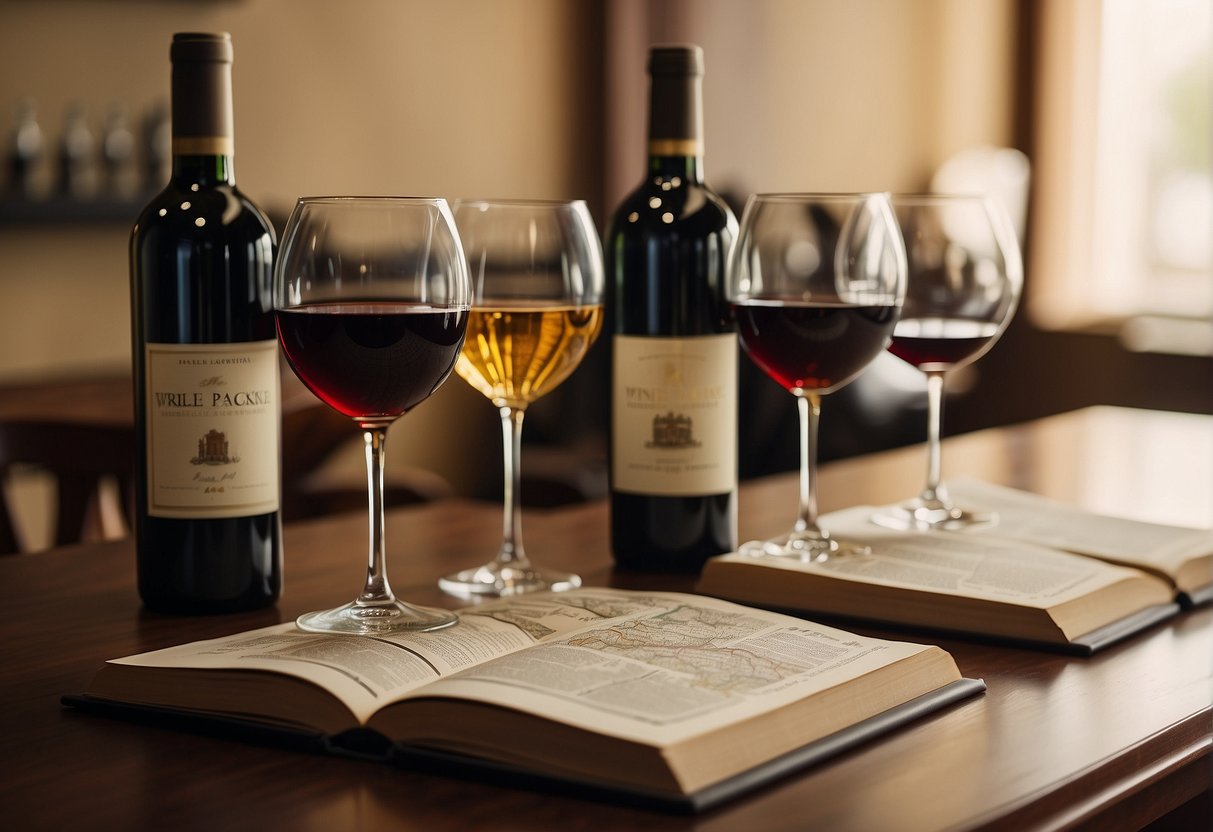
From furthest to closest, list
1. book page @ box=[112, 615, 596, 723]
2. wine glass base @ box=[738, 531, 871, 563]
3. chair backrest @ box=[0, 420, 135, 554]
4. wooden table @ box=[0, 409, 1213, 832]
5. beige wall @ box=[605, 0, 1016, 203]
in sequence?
beige wall @ box=[605, 0, 1016, 203] < chair backrest @ box=[0, 420, 135, 554] < wine glass base @ box=[738, 531, 871, 563] < book page @ box=[112, 615, 596, 723] < wooden table @ box=[0, 409, 1213, 832]

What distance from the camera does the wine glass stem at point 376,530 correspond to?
926 millimetres

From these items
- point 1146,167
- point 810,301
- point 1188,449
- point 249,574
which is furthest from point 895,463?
point 1146,167

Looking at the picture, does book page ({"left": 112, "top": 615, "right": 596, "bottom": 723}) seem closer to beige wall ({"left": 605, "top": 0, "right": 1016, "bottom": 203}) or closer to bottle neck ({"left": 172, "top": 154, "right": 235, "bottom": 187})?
bottle neck ({"left": 172, "top": 154, "right": 235, "bottom": 187})

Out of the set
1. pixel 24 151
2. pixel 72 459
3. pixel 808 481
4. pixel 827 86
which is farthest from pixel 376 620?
pixel 827 86

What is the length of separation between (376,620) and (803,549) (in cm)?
37

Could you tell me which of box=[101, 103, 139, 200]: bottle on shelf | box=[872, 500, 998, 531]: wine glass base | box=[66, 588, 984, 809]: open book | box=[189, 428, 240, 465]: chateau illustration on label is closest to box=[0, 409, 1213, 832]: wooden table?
box=[66, 588, 984, 809]: open book

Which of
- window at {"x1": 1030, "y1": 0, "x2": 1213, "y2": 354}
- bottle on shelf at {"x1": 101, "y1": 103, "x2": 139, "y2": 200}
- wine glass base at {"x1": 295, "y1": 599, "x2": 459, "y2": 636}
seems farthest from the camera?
window at {"x1": 1030, "y1": 0, "x2": 1213, "y2": 354}

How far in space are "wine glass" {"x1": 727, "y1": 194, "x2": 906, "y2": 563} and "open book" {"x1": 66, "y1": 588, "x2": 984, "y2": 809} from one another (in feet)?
1.00

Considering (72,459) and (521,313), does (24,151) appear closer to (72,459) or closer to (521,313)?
(72,459)

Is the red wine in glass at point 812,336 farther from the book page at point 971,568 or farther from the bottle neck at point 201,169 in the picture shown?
the bottle neck at point 201,169

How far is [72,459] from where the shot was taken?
1.80m

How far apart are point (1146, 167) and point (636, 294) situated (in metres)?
5.40

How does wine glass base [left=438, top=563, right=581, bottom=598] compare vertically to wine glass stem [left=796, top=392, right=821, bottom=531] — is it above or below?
below

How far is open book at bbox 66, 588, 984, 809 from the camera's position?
0.66 metres
